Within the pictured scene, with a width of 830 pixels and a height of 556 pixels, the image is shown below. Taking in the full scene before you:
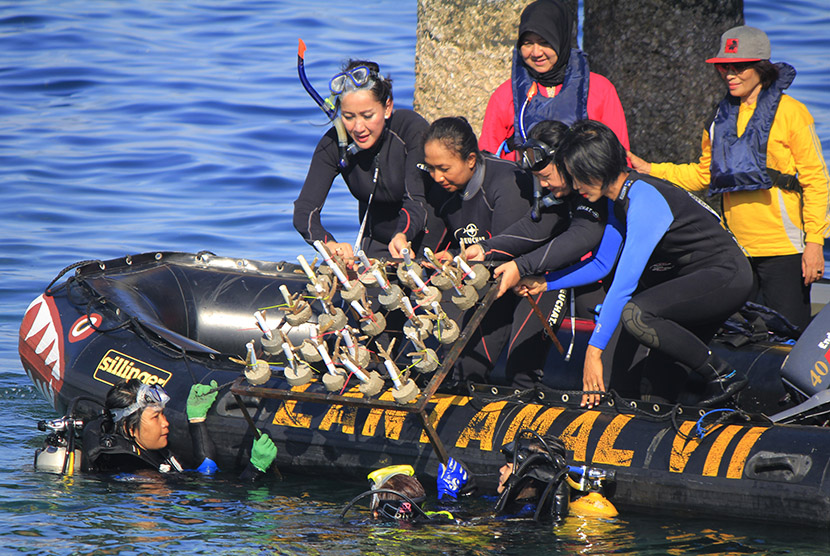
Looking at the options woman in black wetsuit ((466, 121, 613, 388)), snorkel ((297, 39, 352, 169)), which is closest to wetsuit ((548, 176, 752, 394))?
woman in black wetsuit ((466, 121, 613, 388))

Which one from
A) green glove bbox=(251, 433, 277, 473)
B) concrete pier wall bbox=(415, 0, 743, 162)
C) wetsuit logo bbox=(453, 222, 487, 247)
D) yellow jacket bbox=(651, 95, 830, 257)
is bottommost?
green glove bbox=(251, 433, 277, 473)

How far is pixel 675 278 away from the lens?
5273 millimetres

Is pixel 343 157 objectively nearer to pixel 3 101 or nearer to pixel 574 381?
pixel 574 381

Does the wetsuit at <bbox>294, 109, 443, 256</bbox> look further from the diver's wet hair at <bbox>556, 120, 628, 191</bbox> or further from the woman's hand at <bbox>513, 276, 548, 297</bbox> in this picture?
the diver's wet hair at <bbox>556, 120, 628, 191</bbox>

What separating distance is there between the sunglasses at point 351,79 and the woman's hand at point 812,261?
104 inches

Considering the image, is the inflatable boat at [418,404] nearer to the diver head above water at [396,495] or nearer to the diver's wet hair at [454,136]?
the diver head above water at [396,495]

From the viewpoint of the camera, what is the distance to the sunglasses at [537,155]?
204 inches

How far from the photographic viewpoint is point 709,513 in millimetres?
4844

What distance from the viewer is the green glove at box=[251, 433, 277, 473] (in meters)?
5.54

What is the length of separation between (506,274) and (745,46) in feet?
Result: 6.29

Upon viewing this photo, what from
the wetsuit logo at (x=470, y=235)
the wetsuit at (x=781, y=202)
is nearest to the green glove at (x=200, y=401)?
the wetsuit logo at (x=470, y=235)

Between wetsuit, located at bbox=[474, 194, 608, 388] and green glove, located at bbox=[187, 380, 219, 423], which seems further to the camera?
green glove, located at bbox=[187, 380, 219, 423]

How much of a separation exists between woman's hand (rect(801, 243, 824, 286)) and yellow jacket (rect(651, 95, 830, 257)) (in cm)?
4

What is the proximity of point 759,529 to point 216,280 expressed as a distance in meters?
4.18
